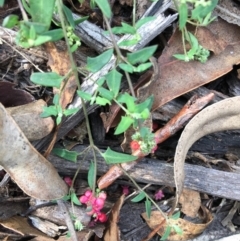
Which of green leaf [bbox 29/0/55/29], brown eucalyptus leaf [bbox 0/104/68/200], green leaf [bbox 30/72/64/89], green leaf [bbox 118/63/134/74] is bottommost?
Result: brown eucalyptus leaf [bbox 0/104/68/200]

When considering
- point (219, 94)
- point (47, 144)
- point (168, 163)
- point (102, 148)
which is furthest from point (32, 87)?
point (219, 94)

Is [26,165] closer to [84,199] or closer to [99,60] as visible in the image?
[84,199]

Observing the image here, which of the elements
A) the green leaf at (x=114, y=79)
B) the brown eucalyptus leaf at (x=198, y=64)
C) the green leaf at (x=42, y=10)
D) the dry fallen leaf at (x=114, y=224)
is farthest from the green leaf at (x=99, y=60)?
the dry fallen leaf at (x=114, y=224)

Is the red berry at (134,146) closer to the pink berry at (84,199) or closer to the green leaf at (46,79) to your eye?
the pink berry at (84,199)

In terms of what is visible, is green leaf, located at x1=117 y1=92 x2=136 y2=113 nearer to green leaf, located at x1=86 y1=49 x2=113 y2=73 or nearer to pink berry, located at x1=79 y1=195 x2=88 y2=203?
green leaf, located at x1=86 y1=49 x2=113 y2=73

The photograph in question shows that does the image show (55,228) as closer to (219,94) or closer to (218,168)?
(218,168)

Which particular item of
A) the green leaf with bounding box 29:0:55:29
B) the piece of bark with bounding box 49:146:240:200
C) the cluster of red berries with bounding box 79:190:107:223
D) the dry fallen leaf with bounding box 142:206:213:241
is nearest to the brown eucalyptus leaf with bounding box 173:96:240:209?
the piece of bark with bounding box 49:146:240:200

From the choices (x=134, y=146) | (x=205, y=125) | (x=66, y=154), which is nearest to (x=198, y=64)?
(x=205, y=125)
